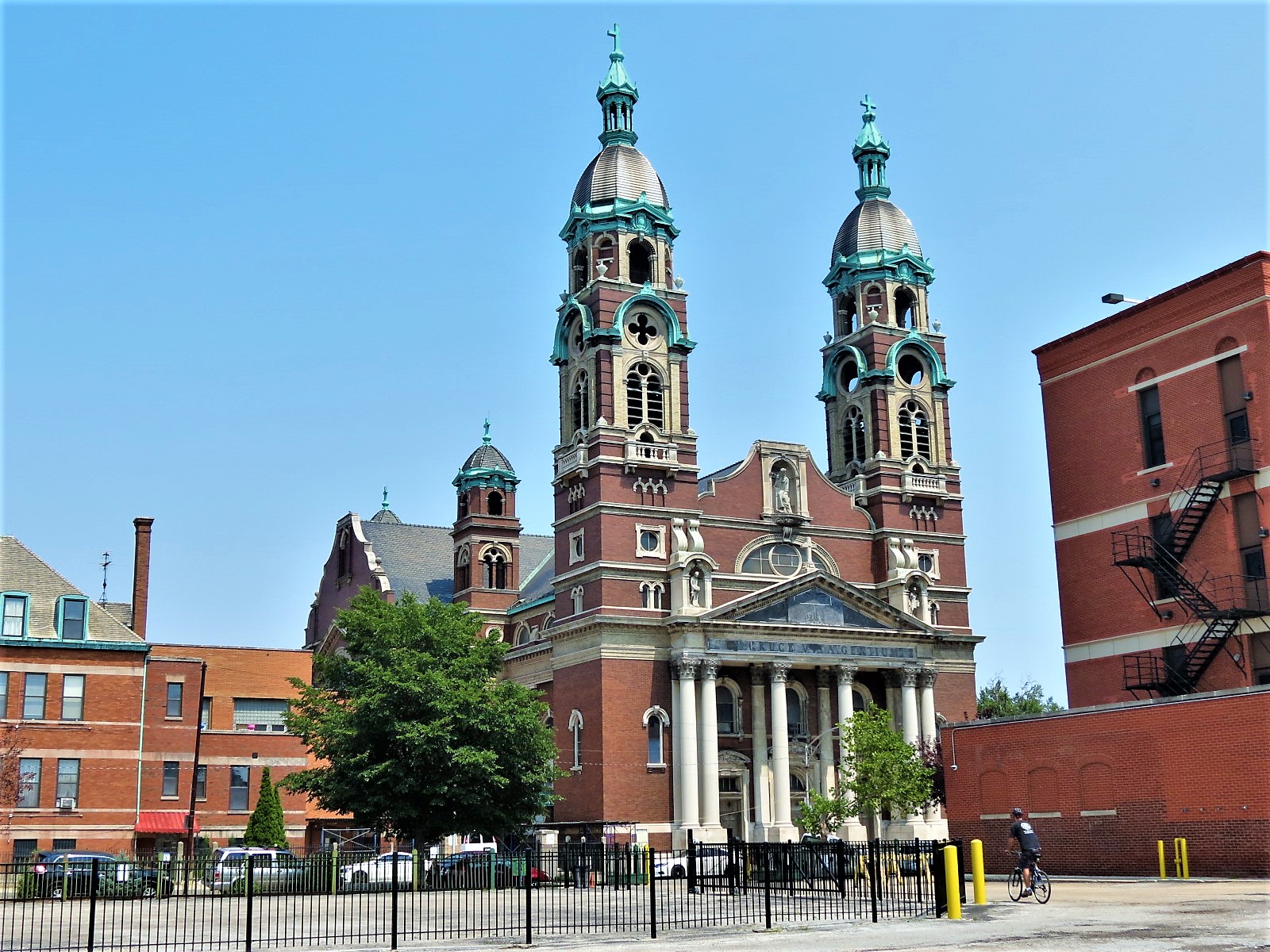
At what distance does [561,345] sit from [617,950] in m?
54.2

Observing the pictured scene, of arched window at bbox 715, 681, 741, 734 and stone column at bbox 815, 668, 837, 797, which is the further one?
stone column at bbox 815, 668, 837, 797

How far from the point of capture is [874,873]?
93.0ft

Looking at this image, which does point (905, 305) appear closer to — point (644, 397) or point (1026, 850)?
point (644, 397)

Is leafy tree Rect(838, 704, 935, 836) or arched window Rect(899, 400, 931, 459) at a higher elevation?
arched window Rect(899, 400, 931, 459)

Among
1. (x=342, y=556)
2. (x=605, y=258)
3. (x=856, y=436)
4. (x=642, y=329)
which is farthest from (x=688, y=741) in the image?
(x=342, y=556)

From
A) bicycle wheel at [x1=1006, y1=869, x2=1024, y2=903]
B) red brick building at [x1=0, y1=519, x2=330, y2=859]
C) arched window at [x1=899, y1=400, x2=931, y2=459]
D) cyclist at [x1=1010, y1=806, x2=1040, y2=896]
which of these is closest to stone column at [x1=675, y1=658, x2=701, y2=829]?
arched window at [x1=899, y1=400, x2=931, y2=459]

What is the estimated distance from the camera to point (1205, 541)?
4144 centimetres

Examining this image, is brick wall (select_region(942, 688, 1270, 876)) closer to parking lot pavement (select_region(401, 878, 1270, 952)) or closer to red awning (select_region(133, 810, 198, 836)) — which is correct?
parking lot pavement (select_region(401, 878, 1270, 952))

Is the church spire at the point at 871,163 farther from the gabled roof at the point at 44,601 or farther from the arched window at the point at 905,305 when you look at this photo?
the gabled roof at the point at 44,601

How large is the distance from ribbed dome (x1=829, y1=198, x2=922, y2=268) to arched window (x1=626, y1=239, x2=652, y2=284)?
1361cm

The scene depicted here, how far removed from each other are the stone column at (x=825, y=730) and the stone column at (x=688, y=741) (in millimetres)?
7313

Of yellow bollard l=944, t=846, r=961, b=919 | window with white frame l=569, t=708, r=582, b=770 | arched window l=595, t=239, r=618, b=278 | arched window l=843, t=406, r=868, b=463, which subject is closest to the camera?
yellow bollard l=944, t=846, r=961, b=919

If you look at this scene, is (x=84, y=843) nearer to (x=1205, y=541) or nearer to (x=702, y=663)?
(x=702, y=663)

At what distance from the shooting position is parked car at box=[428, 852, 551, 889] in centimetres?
3794
